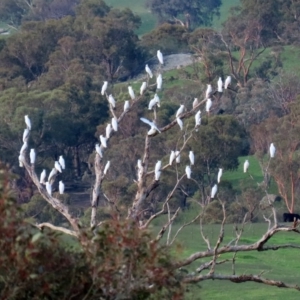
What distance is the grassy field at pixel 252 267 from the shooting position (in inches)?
515

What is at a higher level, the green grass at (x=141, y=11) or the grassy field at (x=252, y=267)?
the green grass at (x=141, y=11)

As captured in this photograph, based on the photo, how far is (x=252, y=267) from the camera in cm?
1571

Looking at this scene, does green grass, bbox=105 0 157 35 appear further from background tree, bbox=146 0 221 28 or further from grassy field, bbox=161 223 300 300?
grassy field, bbox=161 223 300 300

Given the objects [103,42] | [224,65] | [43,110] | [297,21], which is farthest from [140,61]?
[43,110]

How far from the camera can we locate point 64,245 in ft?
15.5

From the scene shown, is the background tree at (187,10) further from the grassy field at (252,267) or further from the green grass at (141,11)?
the grassy field at (252,267)

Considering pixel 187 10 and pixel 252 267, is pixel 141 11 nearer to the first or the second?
pixel 187 10

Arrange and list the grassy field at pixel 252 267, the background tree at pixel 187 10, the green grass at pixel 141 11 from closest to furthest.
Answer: the grassy field at pixel 252 267 < the background tree at pixel 187 10 < the green grass at pixel 141 11

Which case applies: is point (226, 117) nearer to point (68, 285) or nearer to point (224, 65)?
point (224, 65)

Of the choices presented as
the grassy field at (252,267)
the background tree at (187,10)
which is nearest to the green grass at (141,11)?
the background tree at (187,10)

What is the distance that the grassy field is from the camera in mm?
13078

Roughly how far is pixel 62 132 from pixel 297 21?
18.5 metres

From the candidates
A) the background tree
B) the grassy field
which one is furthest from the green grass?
the grassy field

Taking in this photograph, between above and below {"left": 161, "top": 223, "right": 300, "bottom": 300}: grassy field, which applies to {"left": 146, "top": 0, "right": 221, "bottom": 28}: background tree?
above
